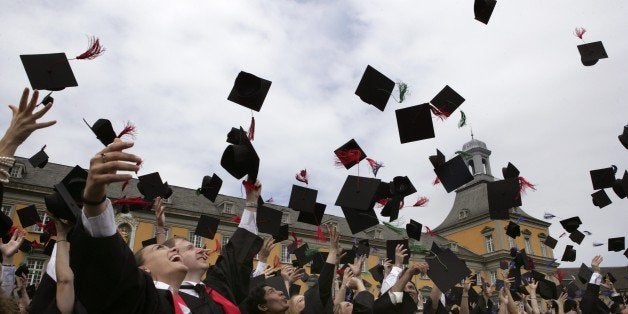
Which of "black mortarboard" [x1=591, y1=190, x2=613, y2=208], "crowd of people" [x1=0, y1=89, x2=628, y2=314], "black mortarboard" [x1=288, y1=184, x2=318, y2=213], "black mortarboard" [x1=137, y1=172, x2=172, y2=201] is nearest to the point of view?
"crowd of people" [x1=0, y1=89, x2=628, y2=314]

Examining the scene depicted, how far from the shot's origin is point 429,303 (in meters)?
4.87

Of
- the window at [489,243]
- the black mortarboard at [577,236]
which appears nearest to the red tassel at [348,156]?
the black mortarboard at [577,236]

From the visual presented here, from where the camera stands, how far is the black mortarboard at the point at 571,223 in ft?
31.1

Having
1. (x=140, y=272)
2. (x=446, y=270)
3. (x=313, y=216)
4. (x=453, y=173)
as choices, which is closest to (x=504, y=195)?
(x=453, y=173)

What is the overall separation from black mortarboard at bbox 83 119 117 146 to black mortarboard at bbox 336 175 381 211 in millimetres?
2812

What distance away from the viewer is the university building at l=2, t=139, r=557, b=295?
24.3 meters

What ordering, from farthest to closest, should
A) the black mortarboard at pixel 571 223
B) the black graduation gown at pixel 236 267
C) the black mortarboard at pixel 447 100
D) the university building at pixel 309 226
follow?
the university building at pixel 309 226
the black mortarboard at pixel 571 223
the black mortarboard at pixel 447 100
the black graduation gown at pixel 236 267

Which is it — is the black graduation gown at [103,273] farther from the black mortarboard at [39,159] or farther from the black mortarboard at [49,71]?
the black mortarboard at [39,159]

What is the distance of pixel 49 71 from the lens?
3.93 meters

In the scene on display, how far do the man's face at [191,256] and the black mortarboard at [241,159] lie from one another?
0.68 meters

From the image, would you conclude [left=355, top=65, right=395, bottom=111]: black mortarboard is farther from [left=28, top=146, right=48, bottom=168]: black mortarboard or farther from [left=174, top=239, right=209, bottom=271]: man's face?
[left=28, top=146, right=48, bottom=168]: black mortarboard

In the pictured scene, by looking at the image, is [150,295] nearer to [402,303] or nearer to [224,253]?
[224,253]

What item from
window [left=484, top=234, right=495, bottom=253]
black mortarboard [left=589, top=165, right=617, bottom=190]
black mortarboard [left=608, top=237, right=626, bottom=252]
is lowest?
black mortarboard [left=608, top=237, right=626, bottom=252]

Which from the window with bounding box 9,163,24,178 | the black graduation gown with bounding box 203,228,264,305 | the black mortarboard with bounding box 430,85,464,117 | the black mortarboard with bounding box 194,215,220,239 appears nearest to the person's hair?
the black graduation gown with bounding box 203,228,264,305
